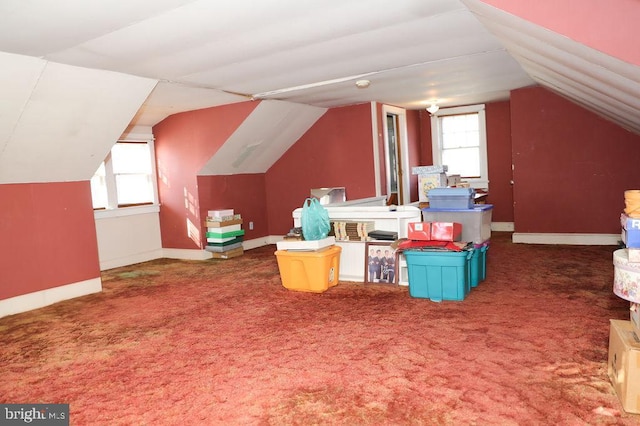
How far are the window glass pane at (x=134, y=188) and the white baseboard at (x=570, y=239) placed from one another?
6127 millimetres

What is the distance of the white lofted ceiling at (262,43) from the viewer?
3125mm

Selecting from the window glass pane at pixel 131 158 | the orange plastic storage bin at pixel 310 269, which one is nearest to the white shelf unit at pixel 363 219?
the orange plastic storage bin at pixel 310 269

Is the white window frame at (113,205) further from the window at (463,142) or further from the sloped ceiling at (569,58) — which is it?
the sloped ceiling at (569,58)

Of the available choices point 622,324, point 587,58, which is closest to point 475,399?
point 622,324

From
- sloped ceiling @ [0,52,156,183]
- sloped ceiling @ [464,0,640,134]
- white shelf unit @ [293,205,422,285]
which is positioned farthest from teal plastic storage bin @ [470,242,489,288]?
sloped ceiling @ [0,52,156,183]

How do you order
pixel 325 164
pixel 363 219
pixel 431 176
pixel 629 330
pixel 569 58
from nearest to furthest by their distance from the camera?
1. pixel 629 330
2. pixel 569 58
3. pixel 363 219
4. pixel 431 176
5. pixel 325 164

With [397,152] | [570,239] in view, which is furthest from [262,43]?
[570,239]

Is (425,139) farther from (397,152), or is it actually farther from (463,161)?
(397,152)

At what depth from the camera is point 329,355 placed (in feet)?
10.7

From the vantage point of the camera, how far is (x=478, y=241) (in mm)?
4797

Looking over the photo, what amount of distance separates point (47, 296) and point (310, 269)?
2.97 meters

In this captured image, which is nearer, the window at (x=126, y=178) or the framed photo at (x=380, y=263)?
the framed photo at (x=380, y=263)

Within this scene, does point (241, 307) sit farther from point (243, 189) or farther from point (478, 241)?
point (243, 189)

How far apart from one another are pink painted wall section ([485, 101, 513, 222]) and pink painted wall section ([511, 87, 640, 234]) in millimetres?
1379
